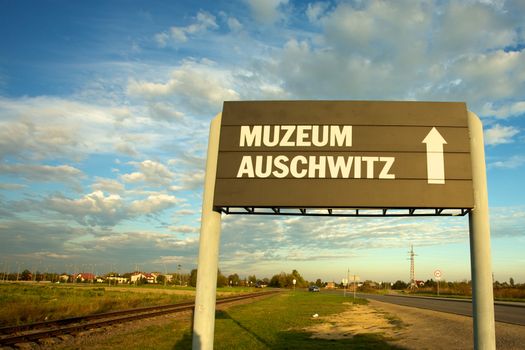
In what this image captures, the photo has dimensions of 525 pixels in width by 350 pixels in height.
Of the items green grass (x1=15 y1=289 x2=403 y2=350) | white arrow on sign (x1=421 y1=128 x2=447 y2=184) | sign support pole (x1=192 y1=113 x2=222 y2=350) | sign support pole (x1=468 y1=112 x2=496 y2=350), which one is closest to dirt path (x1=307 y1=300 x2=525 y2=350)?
green grass (x1=15 y1=289 x2=403 y2=350)

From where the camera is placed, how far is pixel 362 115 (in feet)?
24.8

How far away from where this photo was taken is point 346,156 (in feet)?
24.5

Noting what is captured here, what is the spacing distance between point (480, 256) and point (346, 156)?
2.70 m

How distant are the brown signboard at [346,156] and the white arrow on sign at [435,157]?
16mm

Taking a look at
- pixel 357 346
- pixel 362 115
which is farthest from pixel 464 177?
pixel 357 346

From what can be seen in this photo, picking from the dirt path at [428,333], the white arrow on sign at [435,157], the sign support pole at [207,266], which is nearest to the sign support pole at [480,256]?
the white arrow on sign at [435,157]

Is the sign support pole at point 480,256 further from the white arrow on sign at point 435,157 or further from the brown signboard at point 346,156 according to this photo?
the white arrow on sign at point 435,157

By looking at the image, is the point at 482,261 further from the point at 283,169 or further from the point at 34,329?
the point at 34,329

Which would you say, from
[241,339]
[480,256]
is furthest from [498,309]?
[480,256]

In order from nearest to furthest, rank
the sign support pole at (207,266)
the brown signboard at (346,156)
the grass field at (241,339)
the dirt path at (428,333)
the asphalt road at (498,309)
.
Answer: the sign support pole at (207,266)
the brown signboard at (346,156)
the grass field at (241,339)
the dirt path at (428,333)
the asphalt road at (498,309)

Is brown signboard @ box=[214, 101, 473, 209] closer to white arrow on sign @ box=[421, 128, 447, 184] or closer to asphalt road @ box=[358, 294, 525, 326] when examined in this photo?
white arrow on sign @ box=[421, 128, 447, 184]

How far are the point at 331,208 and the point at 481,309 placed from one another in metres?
2.86

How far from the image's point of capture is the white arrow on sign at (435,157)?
7281mm

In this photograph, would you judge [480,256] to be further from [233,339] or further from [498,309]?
[498,309]
